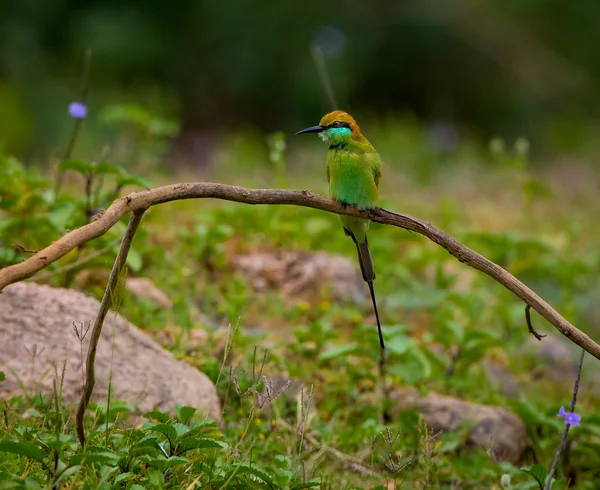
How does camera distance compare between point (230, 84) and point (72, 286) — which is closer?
point (72, 286)

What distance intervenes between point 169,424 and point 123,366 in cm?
65

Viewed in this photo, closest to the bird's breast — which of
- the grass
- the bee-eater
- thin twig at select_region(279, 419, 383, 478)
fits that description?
the bee-eater

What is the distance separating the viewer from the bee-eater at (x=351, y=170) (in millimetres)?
2721

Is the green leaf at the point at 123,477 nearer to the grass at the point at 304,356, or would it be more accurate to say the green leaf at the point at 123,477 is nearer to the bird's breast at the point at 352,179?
the grass at the point at 304,356

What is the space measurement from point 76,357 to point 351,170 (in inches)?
42.4

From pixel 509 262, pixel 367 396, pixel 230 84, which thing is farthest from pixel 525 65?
pixel 367 396

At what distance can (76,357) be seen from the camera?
2693 mm

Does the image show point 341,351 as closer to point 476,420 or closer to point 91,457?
point 476,420

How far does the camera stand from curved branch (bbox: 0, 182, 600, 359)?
5.87 ft

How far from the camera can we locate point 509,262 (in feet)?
14.6

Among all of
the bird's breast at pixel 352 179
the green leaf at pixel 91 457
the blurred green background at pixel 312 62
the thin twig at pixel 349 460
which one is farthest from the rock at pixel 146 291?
the blurred green background at pixel 312 62

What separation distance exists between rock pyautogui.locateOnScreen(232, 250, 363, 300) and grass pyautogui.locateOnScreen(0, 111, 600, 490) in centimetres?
6

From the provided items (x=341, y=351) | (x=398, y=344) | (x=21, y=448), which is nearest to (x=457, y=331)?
(x=398, y=344)

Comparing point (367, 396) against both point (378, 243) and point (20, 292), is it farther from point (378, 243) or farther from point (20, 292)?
point (20, 292)
